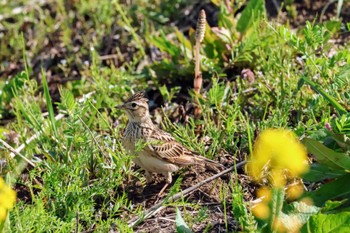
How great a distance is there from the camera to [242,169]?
557cm

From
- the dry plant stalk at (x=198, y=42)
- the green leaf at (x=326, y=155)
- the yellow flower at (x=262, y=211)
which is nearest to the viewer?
the yellow flower at (x=262, y=211)

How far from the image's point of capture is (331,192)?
191 inches

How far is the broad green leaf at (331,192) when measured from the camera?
4832mm

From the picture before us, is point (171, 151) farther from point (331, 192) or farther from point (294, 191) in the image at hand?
point (331, 192)

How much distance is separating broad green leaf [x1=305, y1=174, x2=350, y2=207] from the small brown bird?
89cm

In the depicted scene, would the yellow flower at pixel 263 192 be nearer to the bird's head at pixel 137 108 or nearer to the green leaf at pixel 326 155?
the green leaf at pixel 326 155

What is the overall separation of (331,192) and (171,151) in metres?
1.21

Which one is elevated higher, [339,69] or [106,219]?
[339,69]

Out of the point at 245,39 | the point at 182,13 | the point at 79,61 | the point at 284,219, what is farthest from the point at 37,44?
the point at 284,219

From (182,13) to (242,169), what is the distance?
11.6ft

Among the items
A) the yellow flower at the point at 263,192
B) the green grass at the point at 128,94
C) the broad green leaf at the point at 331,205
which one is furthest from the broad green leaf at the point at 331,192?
the green grass at the point at 128,94

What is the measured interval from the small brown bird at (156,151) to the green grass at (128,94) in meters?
0.13

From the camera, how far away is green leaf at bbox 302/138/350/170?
15.8 ft

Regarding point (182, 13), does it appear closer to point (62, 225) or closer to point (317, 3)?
point (317, 3)
